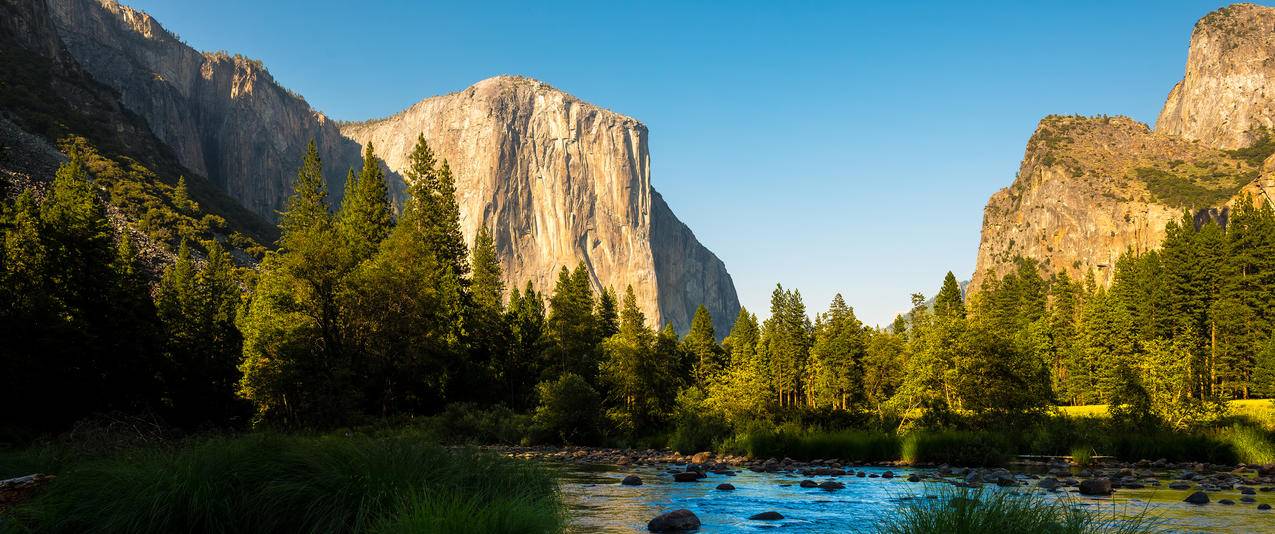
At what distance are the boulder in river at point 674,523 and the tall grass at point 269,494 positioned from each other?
433 cm

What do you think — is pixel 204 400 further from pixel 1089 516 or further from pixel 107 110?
pixel 107 110

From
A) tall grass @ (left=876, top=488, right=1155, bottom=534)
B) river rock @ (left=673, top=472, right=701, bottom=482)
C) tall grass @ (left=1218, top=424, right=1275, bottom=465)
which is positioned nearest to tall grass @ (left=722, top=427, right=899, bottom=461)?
river rock @ (left=673, top=472, right=701, bottom=482)

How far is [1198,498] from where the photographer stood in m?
16.6

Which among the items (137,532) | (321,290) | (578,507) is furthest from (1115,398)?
(321,290)

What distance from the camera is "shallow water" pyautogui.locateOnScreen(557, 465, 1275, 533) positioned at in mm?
13703

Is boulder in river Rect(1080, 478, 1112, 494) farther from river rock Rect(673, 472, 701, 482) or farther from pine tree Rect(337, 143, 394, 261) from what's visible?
pine tree Rect(337, 143, 394, 261)

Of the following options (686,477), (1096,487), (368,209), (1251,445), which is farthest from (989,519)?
(368,209)

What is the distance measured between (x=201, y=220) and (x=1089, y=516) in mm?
112295

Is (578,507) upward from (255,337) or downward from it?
downward

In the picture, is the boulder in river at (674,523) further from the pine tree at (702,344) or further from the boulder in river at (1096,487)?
the pine tree at (702,344)

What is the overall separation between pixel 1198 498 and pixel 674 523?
1212 cm

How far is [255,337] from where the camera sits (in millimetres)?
39750

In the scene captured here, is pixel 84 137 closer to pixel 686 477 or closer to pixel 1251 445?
pixel 686 477

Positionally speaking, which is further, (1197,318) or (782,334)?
(782,334)
